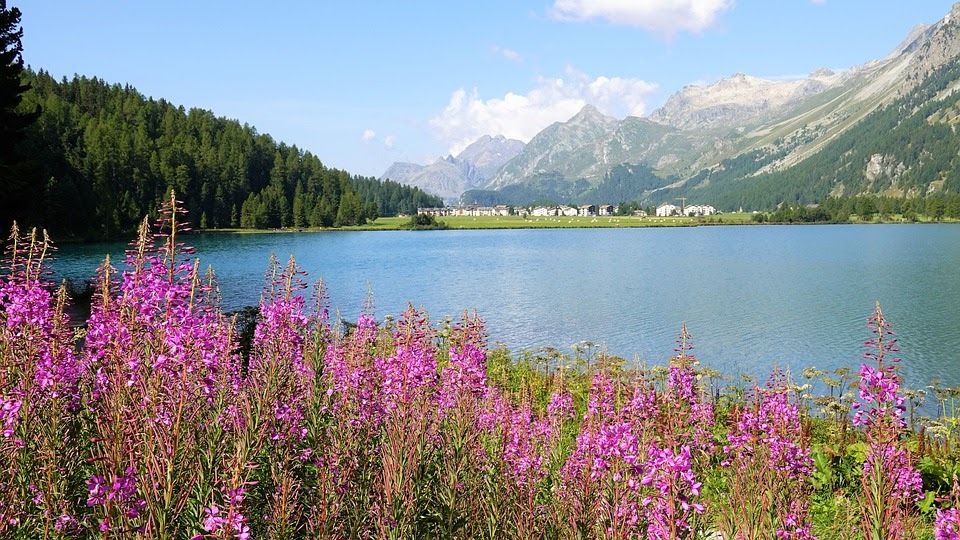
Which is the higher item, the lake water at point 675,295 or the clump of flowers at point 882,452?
the clump of flowers at point 882,452

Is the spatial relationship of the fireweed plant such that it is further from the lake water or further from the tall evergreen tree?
the tall evergreen tree

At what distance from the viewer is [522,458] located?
6613 mm

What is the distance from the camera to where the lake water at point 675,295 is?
111 ft

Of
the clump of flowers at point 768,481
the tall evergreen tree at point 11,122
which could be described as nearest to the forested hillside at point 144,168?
the tall evergreen tree at point 11,122

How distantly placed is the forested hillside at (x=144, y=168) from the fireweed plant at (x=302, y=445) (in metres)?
85.4

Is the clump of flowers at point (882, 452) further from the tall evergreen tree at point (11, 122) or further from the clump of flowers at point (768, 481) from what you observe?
the tall evergreen tree at point (11, 122)

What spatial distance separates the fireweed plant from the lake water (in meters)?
9.69

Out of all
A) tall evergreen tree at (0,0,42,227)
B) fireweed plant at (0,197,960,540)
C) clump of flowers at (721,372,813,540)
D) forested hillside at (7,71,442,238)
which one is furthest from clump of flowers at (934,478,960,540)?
forested hillside at (7,71,442,238)

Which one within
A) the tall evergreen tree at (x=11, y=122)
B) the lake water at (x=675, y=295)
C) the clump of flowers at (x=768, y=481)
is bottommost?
the lake water at (x=675, y=295)

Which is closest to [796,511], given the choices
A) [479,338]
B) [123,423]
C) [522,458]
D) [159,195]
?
[522,458]

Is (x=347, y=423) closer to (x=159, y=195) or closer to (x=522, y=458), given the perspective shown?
(x=522, y=458)

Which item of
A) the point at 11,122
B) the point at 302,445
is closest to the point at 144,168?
the point at 11,122

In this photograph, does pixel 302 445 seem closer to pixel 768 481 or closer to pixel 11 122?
pixel 768 481

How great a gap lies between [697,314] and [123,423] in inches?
1708
